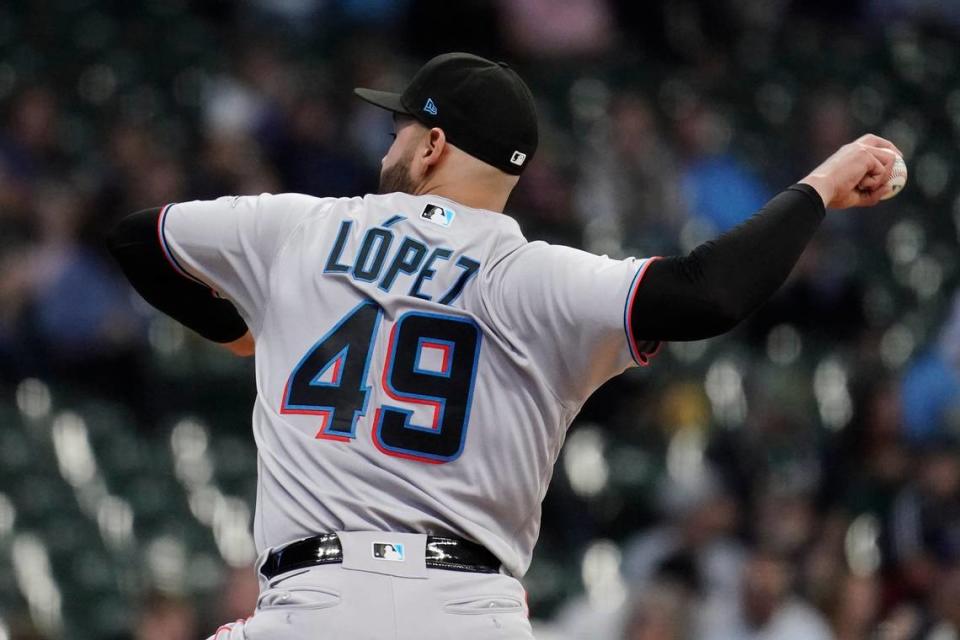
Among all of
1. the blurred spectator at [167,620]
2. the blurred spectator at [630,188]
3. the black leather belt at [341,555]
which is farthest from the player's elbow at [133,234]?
the blurred spectator at [630,188]

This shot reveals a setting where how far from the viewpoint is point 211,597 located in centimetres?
598

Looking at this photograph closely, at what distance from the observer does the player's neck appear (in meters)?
2.94

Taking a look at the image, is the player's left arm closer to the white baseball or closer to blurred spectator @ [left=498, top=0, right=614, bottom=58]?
the white baseball

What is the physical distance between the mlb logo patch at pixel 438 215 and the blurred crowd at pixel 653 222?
3025 mm

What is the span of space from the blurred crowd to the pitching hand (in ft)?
Answer: 10.5

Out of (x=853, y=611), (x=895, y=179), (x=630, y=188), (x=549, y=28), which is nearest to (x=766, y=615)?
(x=853, y=611)

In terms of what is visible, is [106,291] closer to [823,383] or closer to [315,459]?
[823,383]

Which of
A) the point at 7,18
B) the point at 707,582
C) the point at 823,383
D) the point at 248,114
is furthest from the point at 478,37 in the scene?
the point at 707,582

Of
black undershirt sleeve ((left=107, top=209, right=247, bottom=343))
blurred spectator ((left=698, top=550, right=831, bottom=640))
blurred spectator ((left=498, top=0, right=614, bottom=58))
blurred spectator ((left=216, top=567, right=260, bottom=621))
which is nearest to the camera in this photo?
black undershirt sleeve ((left=107, top=209, right=247, bottom=343))

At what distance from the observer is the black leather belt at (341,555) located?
8.78 feet

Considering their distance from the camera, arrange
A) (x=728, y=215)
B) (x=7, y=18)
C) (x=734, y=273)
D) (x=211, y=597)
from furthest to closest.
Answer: (x=7, y=18) < (x=728, y=215) < (x=211, y=597) < (x=734, y=273)

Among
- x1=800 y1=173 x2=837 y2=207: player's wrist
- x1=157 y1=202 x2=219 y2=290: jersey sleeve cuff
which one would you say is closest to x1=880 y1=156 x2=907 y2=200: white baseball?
x1=800 y1=173 x2=837 y2=207: player's wrist

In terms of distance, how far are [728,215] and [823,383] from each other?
4.34 ft

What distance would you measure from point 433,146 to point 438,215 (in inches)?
5.4
